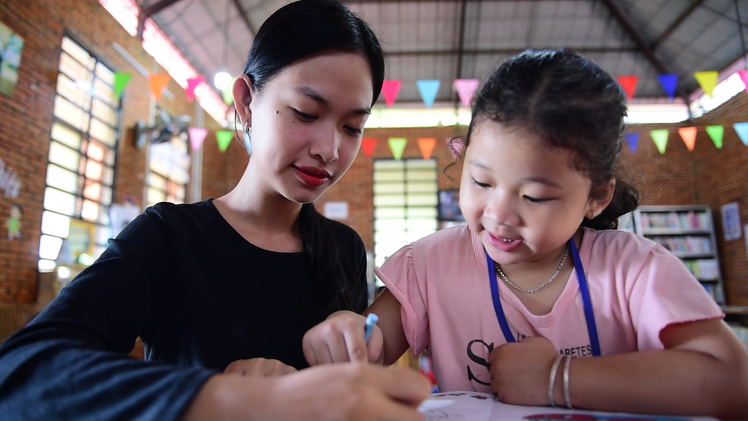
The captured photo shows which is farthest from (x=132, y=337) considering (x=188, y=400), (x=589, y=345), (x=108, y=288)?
(x=589, y=345)

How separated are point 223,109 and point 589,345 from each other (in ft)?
26.9

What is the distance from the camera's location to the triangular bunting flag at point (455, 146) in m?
0.86

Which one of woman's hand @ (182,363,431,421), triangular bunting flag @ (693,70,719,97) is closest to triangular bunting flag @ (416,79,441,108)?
triangular bunting flag @ (693,70,719,97)

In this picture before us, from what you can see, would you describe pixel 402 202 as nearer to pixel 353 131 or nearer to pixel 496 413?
pixel 353 131

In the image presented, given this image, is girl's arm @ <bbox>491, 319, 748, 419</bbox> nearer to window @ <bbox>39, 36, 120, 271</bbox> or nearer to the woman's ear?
the woman's ear

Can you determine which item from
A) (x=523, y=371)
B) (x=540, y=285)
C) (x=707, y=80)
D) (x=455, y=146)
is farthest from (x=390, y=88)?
(x=523, y=371)

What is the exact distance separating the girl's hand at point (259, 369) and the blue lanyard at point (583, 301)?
355 mm

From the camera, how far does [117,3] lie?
5.56 meters

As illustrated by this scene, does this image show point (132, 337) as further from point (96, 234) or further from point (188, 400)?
point (96, 234)

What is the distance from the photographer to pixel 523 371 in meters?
0.64

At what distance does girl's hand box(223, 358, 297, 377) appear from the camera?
62 centimetres

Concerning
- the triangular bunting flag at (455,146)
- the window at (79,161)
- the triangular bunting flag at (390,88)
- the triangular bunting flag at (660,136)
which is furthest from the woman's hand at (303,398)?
the triangular bunting flag at (660,136)

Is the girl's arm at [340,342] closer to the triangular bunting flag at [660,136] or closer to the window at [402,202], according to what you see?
the triangular bunting flag at [660,136]

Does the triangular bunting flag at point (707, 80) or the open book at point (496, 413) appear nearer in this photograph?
the open book at point (496, 413)
